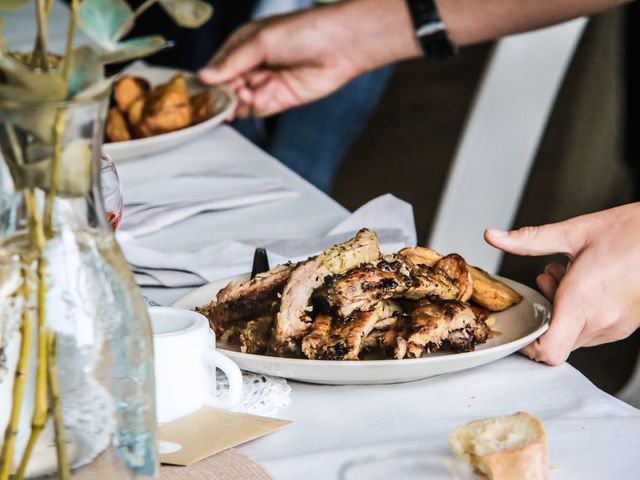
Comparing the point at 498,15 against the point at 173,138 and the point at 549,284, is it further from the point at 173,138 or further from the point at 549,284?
the point at 549,284

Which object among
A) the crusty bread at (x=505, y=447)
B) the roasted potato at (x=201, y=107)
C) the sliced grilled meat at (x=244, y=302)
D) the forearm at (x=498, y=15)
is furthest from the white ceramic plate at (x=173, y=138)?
the crusty bread at (x=505, y=447)

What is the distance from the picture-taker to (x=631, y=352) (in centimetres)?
282

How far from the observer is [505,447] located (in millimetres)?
684

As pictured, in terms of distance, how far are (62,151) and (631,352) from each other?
2522 mm

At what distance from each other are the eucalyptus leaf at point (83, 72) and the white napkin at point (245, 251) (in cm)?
59

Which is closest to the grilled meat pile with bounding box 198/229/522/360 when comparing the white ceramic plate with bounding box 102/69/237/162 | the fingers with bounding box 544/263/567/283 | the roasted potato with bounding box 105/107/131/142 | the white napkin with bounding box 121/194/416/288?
the fingers with bounding box 544/263/567/283

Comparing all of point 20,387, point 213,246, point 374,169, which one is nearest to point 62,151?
point 20,387

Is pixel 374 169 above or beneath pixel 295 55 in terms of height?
beneath

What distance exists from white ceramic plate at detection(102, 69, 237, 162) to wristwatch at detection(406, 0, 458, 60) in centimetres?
33

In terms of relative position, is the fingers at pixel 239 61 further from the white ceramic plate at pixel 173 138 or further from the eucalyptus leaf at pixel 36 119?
the eucalyptus leaf at pixel 36 119

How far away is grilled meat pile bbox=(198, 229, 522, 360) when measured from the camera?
2.71 ft

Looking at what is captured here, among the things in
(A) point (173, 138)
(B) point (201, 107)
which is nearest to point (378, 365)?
(A) point (173, 138)

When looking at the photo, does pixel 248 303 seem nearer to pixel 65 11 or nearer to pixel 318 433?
pixel 318 433

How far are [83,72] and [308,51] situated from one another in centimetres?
127
